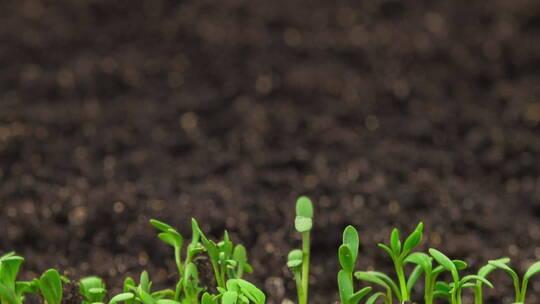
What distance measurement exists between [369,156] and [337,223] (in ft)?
1.20

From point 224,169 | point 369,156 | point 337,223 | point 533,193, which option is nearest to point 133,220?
point 224,169

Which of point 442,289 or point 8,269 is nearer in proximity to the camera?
point 8,269

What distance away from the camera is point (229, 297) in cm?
110

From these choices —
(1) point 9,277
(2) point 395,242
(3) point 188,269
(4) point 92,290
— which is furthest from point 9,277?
(2) point 395,242

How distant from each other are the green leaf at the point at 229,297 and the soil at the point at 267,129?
40 centimetres

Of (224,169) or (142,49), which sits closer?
(224,169)

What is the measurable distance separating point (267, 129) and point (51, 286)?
1.08 metres

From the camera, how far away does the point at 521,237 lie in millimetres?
1768

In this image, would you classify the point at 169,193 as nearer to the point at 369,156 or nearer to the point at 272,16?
the point at 369,156

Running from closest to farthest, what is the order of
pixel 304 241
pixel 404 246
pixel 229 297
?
pixel 229 297, pixel 404 246, pixel 304 241

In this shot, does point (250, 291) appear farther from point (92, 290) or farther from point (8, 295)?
point (8, 295)

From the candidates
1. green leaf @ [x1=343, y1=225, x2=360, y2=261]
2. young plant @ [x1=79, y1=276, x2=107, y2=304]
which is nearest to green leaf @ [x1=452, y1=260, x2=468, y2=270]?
green leaf @ [x1=343, y1=225, x2=360, y2=261]

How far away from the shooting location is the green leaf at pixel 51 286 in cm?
116

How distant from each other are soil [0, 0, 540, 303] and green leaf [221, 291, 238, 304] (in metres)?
0.40
